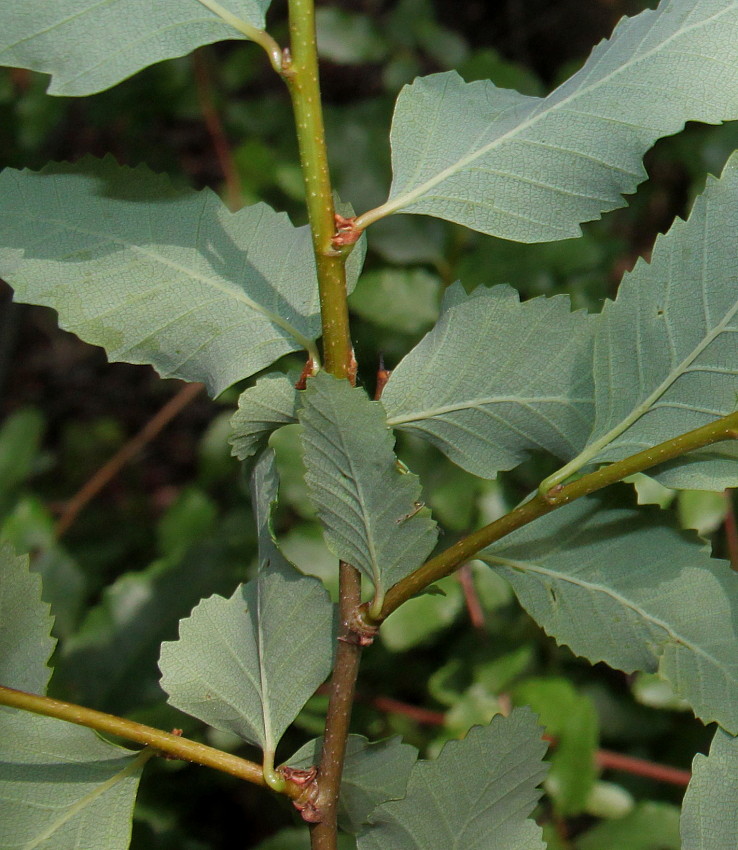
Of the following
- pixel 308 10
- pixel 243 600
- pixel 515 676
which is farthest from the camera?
pixel 515 676

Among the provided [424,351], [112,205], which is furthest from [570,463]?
[112,205]

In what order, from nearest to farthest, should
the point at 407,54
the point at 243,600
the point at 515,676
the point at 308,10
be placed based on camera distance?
the point at 308,10 → the point at 243,600 → the point at 515,676 → the point at 407,54

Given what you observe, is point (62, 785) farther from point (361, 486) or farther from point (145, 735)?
point (361, 486)

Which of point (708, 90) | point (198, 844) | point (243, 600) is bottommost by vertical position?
point (198, 844)

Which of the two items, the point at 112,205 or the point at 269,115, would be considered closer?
the point at 112,205

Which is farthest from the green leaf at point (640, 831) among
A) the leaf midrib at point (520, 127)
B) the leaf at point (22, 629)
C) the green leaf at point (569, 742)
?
the leaf midrib at point (520, 127)

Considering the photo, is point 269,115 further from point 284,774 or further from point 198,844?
point 284,774

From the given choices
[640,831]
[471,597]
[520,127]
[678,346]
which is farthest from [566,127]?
[640,831]
